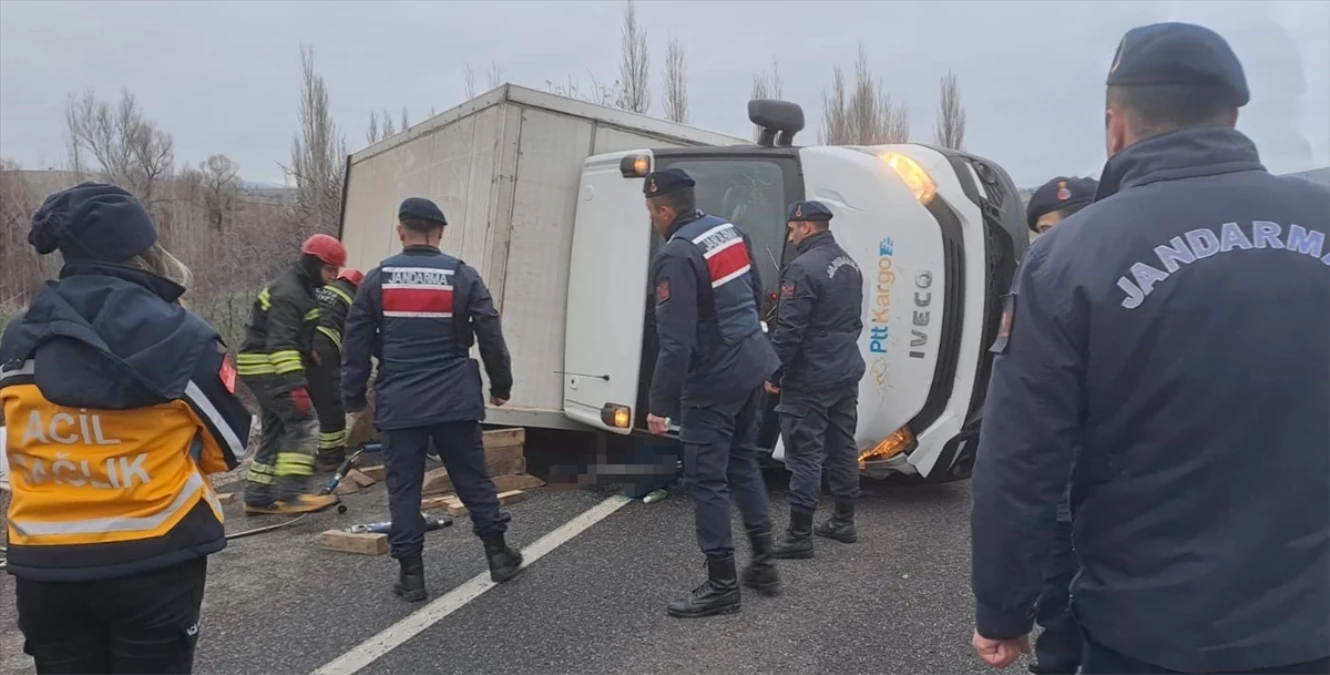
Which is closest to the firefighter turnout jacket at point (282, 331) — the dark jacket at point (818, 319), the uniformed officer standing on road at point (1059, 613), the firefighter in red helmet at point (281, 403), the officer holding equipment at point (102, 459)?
the firefighter in red helmet at point (281, 403)

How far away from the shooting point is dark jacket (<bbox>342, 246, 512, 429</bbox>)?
4.25 meters

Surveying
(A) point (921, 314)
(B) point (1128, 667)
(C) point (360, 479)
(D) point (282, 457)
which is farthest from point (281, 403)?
(B) point (1128, 667)

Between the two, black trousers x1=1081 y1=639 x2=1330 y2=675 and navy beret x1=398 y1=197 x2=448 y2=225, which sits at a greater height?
navy beret x1=398 y1=197 x2=448 y2=225

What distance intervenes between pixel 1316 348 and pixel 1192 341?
0.19 metres

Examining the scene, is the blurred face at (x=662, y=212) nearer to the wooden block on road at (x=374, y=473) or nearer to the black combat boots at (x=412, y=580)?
the black combat boots at (x=412, y=580)

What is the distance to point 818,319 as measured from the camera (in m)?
4.64

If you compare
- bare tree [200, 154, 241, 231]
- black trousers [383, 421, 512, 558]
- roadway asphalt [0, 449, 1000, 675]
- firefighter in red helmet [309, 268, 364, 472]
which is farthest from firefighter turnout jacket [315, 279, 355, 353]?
bare tree [200, 154, 241, 231]

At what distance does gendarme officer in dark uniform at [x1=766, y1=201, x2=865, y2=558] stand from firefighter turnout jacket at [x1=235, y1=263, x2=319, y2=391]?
10.2 feet

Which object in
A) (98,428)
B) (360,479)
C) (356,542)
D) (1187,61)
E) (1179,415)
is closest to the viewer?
(1179,415)

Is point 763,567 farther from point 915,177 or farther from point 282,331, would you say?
point 282,331

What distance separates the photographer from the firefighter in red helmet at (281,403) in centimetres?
580

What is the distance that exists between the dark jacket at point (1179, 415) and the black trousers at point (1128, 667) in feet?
0.08

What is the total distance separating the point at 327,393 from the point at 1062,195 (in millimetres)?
5167

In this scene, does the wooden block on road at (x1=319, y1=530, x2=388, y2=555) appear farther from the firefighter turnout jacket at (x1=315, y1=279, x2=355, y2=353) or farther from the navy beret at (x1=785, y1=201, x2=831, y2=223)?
the navy beret at (x1=785, y1=201, x2=831, y2=223)
